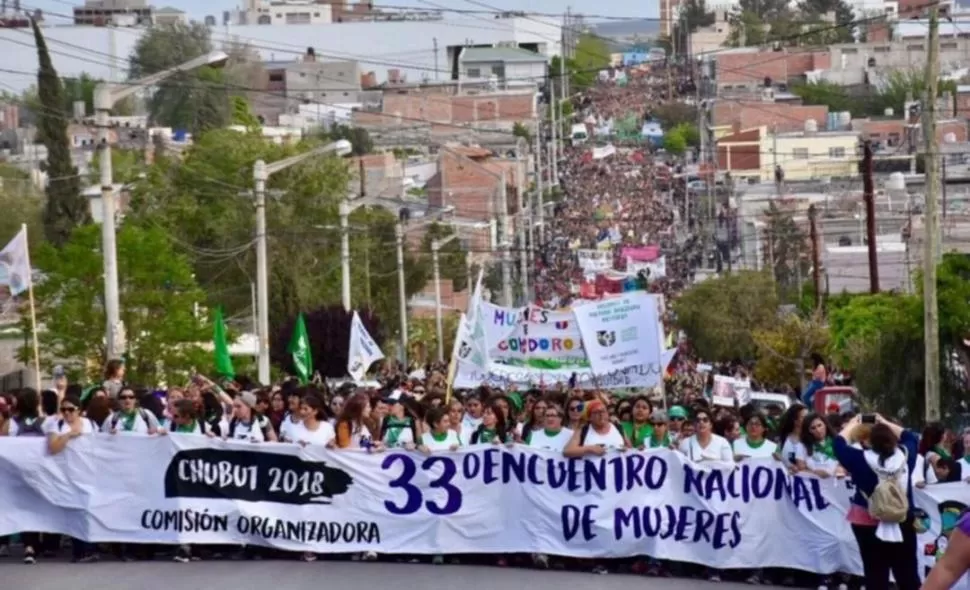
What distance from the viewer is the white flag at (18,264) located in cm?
2652

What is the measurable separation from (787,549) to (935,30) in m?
15.1

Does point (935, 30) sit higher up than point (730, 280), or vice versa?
point (935, 30)

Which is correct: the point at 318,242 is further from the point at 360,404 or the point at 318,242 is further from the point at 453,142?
the point at 453,142

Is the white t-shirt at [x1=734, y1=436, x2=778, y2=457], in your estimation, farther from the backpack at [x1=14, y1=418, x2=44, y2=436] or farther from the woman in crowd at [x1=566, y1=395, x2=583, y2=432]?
the backpack at [x1=14, y1=418, x2=44, y2=436]

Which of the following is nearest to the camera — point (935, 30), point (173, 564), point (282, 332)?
point (173, 564)

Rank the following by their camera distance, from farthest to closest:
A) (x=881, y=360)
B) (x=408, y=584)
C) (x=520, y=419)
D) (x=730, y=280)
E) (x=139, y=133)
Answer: (x=139, y=133) < (x=730, y=280) < (x=881, y=360) < (x=520, y=419) < (x=408, y=584)

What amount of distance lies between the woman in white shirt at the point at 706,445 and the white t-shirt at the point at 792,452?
39 centimetres

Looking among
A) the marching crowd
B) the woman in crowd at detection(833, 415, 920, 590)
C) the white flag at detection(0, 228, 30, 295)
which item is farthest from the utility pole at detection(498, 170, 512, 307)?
the woman in crowd at detection(833, 415, 920, 590)

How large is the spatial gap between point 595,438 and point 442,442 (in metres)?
1.16

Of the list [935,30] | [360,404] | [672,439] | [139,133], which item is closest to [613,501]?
[672,439]

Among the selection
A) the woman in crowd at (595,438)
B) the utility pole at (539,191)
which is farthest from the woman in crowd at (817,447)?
the utility pole at (539,191)

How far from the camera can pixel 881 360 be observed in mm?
35969

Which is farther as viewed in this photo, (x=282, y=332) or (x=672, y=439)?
(x=282, y=332)

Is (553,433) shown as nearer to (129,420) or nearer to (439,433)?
(439,433)
